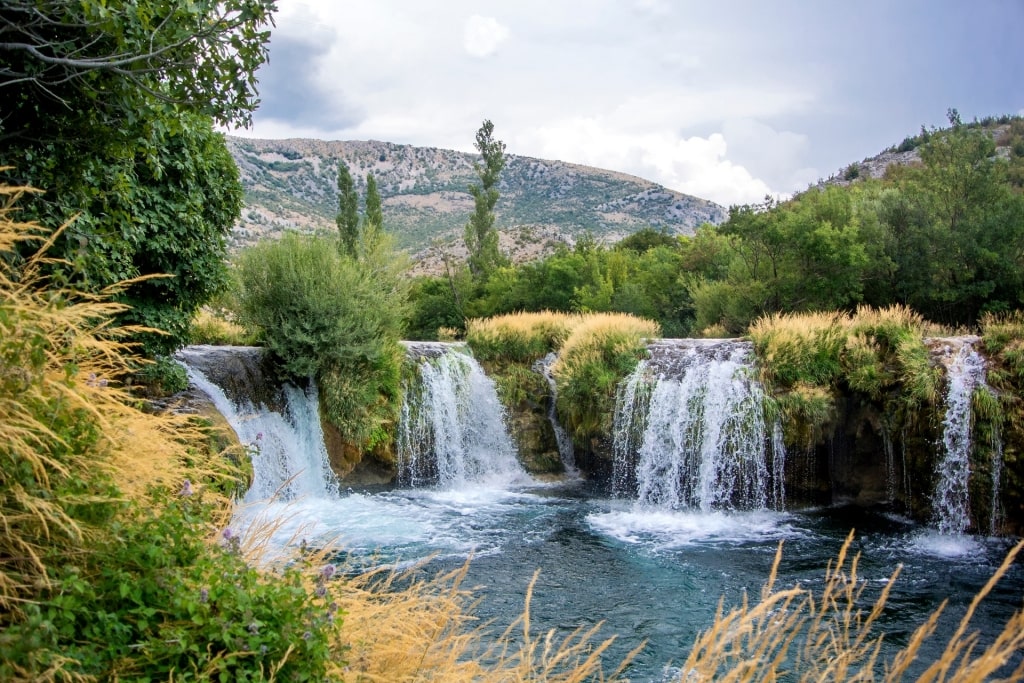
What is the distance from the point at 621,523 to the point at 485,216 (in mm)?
21395

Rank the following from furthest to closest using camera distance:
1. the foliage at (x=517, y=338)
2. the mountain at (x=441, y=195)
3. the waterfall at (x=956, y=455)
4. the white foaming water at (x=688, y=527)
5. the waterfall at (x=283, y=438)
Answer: the mountain at (x=441, y=195)
the foliage at (x=517, y=338)
the waterfall at (x=283, y=438)
the waterfall at (x=956, y=455)
the white foaming water at (x=688, y=527)

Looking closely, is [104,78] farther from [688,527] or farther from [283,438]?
[688,527]

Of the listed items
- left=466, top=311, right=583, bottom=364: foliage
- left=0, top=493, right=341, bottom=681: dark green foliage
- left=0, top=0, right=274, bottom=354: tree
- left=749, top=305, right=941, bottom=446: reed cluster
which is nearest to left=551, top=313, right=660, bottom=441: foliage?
left=466, top=311, right=583, bottom=364: foliage

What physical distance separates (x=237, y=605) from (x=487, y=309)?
22775 millimetres

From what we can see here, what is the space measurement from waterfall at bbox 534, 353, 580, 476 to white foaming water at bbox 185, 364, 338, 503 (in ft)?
16.0

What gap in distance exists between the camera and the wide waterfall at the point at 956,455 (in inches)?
394

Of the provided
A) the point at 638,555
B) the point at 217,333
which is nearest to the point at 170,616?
the point at 638,555

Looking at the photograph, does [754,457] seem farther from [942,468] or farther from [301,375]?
[301,375]

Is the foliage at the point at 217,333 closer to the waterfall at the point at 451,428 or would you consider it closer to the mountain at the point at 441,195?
the waterfall at the point at 451,428

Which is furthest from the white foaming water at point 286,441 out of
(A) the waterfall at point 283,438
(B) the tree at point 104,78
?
(B) the tree at point 104,78

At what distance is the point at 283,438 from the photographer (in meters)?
11.1

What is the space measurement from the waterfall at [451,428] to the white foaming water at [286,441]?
1770mm

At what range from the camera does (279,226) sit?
2180 inches

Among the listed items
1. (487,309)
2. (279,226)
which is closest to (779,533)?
(487,309)
